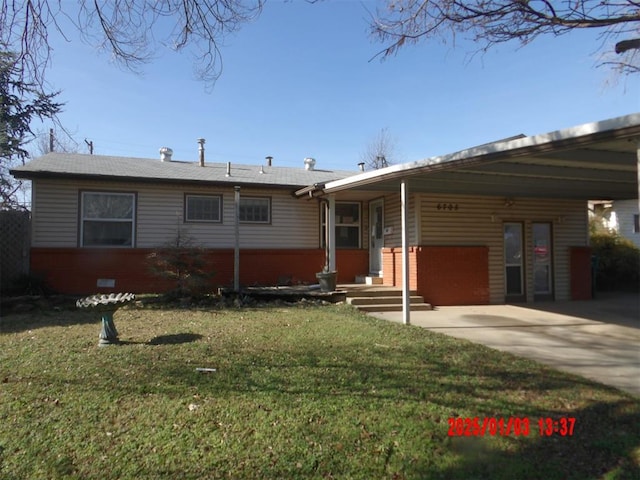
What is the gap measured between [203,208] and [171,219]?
0.94 metres

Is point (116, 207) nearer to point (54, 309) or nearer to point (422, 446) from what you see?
point (54, 309)

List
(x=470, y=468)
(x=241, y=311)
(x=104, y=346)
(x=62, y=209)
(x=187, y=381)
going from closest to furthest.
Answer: (x=470, y=468) → (x=187, y=381) → (x=104, y=346) → (x=241, y=311) → (x=62, y=209)

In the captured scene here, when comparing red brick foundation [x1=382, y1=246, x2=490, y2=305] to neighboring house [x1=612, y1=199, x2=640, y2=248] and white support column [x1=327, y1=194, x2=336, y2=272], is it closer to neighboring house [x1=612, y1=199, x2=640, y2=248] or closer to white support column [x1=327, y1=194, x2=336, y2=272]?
white support column [x1=327, y1=194, x2=336, y2=272]

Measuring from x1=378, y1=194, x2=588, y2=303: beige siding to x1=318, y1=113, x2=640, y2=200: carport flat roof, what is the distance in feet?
1.84

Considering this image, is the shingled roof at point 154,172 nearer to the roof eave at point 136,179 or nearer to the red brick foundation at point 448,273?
the roof eave at point 136,179

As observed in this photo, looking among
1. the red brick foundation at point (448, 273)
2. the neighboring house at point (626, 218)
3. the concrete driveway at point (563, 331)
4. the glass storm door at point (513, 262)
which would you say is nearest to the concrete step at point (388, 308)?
the concrete driveway at point (563, 331)

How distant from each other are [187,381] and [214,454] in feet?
4.92

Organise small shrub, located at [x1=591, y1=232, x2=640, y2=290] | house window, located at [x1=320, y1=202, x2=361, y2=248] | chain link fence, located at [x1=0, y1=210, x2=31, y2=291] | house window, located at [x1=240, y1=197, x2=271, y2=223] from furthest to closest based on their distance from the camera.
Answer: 1. small shrub, located at [x1=591, y1=232, x2=640, y2=290]
2. house window, located at [x1=320, y1=202, x2=361, y2=248]
3. house window, located at [x1=240, y1=197, x2=271, y2=223]
4. chain link fence, located at [x1=0, y1=210, x2=31, y2=291]

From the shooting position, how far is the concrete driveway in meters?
5.32

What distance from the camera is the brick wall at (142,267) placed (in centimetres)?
1070

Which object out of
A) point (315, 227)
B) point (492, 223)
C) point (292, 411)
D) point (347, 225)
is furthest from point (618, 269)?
point (292, 411)

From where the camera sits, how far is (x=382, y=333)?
6.76m

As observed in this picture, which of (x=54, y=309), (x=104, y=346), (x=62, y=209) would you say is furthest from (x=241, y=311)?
(x=62, y=209)

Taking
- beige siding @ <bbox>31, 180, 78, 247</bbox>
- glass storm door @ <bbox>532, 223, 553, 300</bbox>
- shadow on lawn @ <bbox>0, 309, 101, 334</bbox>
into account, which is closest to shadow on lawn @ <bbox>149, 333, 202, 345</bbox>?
shadow on lawn @ <bbox>0, 309, 101, 334</bbox>
